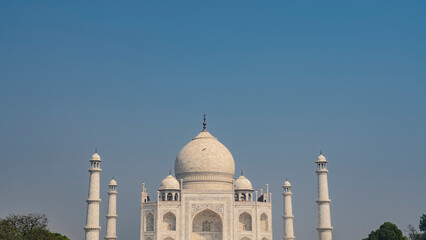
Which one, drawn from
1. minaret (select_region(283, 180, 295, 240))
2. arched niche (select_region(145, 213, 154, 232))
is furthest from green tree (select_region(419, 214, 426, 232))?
arched niche (select_region(145, 213, 154, 232))

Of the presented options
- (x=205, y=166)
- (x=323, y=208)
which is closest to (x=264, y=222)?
(x=323, y=208)

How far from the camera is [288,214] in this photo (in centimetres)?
5709

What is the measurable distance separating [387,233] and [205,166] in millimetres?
15607

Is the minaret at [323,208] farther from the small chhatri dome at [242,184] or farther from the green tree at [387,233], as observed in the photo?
the small chhatri dome at [242,184]

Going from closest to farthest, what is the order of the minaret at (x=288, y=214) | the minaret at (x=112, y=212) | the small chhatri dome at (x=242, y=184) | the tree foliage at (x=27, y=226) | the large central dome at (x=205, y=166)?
the tree foliage at (x=27, y=226) → the small chhatri dome at (x=242, y=184) → the large central dome at (x=205, y=166) → the minaret at (x=112, y=212) → the minaret at (x=288, y=214)

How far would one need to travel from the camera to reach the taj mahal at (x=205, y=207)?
164 feet

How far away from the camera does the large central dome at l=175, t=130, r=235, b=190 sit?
53812 millimetres

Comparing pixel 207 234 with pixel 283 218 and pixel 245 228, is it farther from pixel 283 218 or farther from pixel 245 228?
pixel 283 218

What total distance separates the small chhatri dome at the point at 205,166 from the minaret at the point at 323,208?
8.05 m

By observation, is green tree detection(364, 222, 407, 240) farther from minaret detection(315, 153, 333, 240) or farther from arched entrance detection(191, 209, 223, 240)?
arched entrance detection(191, 209, 223, 240)

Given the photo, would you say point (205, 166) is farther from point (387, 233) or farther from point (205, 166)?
point (387, 233)

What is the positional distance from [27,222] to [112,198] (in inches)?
521

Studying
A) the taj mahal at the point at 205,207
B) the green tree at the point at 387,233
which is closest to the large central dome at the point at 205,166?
the taj mahal at the point at 205,207

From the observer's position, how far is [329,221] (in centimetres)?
5025
